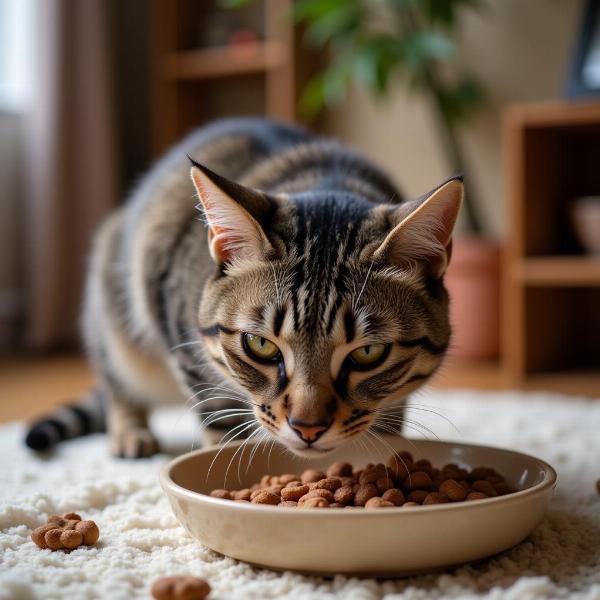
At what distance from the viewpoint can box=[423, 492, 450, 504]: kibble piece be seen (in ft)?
3.20

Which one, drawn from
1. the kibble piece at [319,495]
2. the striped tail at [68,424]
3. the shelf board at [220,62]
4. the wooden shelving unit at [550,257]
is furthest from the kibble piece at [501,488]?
the shelf board at [220,62]

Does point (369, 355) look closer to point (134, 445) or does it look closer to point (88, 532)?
point (88, 532)

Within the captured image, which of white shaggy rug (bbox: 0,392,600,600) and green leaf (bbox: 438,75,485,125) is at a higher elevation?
green leaf (bbox: 438,75,485,125)

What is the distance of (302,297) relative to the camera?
3.39 feet

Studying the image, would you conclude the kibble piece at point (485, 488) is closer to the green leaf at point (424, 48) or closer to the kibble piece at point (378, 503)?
the kibble piece at point (378, 503)

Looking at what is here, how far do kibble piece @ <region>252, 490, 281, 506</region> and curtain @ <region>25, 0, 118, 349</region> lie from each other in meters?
2.45

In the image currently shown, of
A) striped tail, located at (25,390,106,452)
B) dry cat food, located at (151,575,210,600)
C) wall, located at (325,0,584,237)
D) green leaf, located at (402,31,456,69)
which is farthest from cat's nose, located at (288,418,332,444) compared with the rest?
wall, located at (325,0,584,237)

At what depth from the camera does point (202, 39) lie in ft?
12.1

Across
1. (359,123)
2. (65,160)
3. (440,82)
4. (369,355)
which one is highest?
(440,82)

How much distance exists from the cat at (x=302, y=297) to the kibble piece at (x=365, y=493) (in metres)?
0.07

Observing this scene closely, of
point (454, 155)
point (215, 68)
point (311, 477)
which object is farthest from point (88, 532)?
point (215, 68)

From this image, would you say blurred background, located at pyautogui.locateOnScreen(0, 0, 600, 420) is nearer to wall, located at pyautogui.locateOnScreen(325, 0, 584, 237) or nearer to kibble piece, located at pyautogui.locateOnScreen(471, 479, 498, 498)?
wall, located at pyautogui.locateOnScreen(325, 0, 584, 237)

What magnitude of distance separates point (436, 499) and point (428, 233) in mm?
346

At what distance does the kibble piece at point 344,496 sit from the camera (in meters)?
1.00
